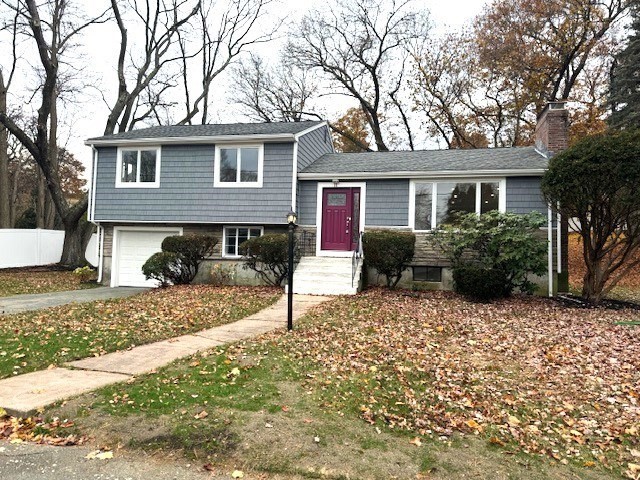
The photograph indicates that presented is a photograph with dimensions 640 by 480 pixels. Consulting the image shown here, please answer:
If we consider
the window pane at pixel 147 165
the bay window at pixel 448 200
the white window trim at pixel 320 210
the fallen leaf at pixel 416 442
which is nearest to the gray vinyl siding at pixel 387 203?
the white window trim at pixel 320 210

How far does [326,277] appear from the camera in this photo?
39.5 ft

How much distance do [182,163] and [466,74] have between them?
61.1 feet

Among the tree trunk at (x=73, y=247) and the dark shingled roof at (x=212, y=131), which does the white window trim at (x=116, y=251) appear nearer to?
the dark shingled roof at (x=212, y=131)

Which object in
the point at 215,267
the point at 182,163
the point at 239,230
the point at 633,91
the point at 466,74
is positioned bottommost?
the point at 215,267

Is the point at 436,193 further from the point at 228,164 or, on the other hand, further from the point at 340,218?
the point at 228,164

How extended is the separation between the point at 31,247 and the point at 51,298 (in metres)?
12.3

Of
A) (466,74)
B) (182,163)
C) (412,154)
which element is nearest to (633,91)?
(466,74)

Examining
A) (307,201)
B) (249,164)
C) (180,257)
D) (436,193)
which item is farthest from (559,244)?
(180,257)

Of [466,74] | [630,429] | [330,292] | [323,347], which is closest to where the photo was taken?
[630,429]

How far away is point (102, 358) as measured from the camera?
547 centimetres

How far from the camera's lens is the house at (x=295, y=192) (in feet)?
40.8

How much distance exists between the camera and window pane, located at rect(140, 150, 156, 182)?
1448 centimetres

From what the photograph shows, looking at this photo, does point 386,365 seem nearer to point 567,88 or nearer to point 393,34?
point 567,88

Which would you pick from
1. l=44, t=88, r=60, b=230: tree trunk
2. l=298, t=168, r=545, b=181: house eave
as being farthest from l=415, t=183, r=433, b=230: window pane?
l=44, t=88, r=60, b=230: tree trunk
